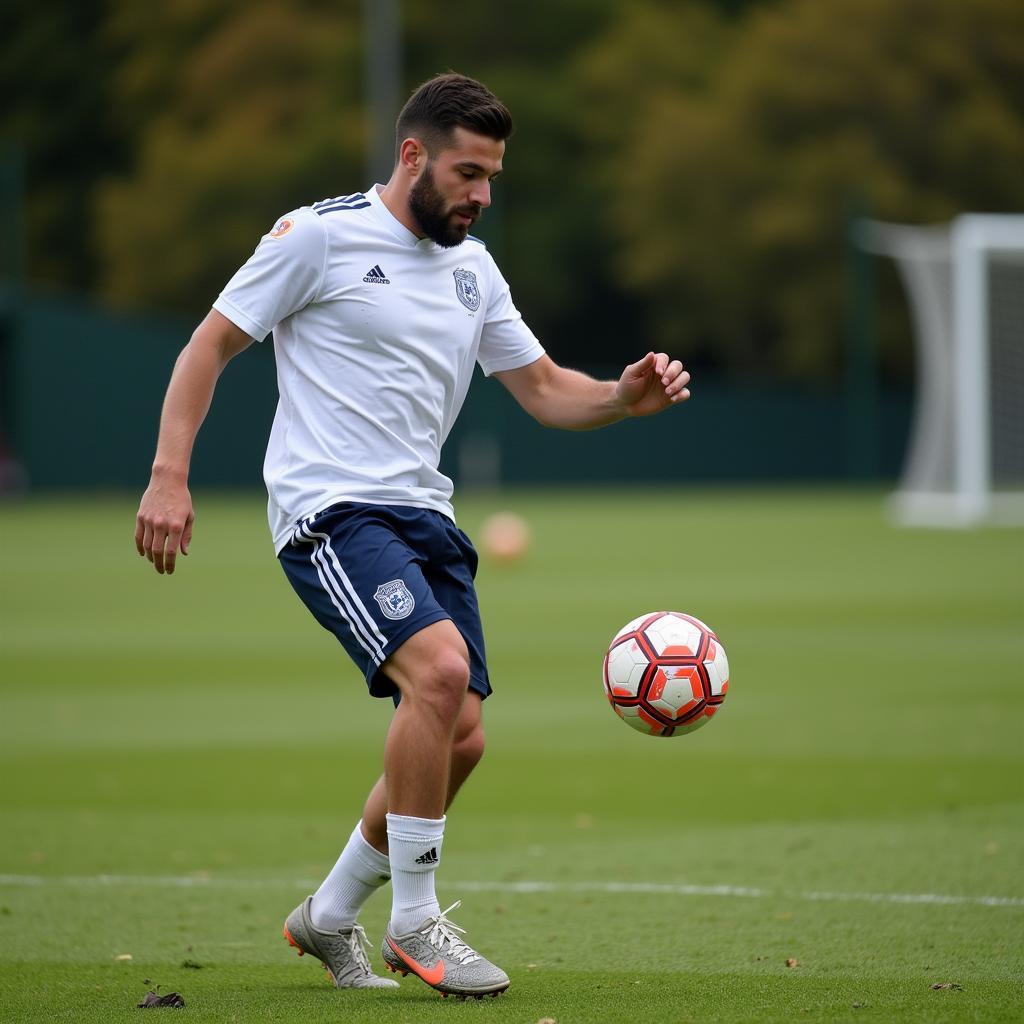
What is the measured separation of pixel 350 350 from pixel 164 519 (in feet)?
2.43

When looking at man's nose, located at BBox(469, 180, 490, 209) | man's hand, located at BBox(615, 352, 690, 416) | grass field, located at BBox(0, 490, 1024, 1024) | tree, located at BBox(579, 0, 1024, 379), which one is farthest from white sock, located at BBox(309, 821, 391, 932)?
tree, located at BBox(579, 0, 1024, 379)

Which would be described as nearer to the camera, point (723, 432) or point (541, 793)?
point (541, 793)

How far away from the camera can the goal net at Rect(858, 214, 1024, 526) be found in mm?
30938

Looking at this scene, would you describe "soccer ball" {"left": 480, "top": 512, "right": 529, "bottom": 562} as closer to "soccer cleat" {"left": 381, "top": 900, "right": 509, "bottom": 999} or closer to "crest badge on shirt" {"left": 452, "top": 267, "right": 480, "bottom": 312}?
"crest badge on shirt" {"left": 452, "top": 267, "right": 480, "bottom": 312}

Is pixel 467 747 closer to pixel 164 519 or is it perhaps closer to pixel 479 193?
pixel 164 519

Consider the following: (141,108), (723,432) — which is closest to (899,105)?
(723,432)

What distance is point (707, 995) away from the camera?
5152 mm

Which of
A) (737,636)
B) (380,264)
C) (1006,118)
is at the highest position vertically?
(1006,118)

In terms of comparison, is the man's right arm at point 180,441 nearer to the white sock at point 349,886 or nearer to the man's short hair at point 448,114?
the man's short hair at point 448,114

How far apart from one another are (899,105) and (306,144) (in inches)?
625

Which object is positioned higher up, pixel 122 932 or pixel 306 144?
pixel 306 144

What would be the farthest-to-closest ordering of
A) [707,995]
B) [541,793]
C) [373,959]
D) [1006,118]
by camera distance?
[1006,118], [541,793], [373,959], [707,995]

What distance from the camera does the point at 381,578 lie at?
5.15 meters

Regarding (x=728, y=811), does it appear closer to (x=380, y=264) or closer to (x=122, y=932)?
(x=122, y=932)
